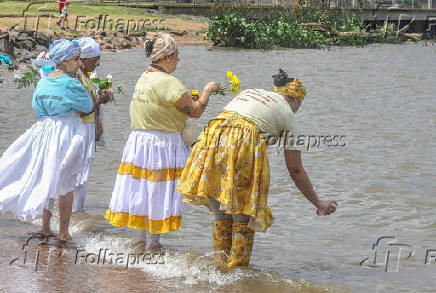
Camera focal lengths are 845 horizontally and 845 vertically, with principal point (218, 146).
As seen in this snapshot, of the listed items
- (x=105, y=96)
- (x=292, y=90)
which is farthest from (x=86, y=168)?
(x=292, y=90)

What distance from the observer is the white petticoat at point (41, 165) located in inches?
273

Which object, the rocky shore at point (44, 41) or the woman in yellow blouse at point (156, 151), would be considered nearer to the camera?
the woman in yellow blouse at point (156, 151)

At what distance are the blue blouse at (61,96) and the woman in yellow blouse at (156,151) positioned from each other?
1.72 ft

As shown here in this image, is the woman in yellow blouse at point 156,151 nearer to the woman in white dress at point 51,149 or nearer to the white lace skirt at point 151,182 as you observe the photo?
the white lace skirt at point 151,182

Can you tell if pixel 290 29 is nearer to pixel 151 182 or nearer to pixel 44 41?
pixel 44 41

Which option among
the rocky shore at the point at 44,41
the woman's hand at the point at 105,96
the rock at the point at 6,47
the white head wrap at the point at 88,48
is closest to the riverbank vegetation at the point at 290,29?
the rocky shore at the point at 44,41

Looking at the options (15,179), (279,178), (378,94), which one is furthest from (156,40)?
(378,94)

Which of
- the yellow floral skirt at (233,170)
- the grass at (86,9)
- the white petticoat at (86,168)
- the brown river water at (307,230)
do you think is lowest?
the grass at (86,9)

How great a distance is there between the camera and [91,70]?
793 centimetres

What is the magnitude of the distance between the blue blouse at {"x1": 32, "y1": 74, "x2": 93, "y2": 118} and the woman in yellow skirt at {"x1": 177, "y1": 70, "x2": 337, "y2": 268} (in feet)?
4.54

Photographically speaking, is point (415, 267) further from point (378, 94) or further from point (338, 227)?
point (378, 94)

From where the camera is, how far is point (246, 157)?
227 inches

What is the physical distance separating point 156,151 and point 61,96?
968 millimetres

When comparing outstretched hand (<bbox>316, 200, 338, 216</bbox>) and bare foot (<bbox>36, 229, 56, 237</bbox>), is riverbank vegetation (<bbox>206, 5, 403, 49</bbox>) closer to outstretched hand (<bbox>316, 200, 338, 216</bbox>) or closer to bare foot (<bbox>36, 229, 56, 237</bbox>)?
bare foot (<bbox>36, 229, 56, 237</bbox>)
